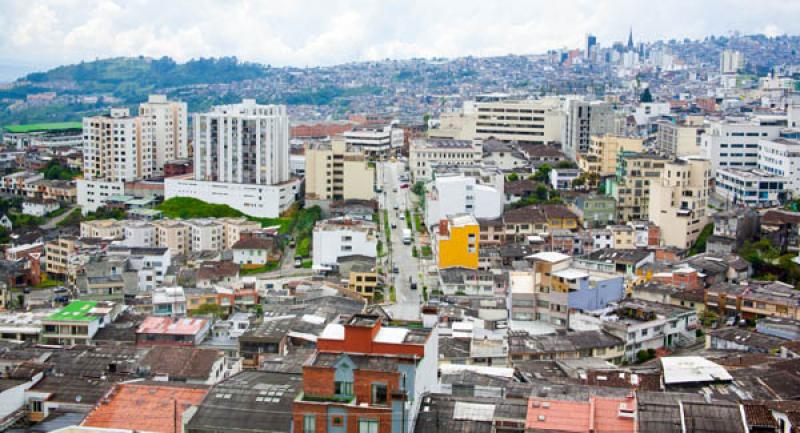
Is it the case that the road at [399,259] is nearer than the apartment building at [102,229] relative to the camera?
Yes

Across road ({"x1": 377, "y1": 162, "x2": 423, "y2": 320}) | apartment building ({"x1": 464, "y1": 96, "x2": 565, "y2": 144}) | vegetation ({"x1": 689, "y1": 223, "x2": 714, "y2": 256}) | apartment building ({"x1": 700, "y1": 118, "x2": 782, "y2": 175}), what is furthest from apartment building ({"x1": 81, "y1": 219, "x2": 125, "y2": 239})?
apartment building ({"x1": 700, "y1": 118, "x2": 782, "y2": 175})

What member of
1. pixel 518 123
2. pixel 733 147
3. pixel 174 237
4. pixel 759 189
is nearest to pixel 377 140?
pixel 518 123

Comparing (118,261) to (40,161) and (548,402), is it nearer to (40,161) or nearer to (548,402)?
(548,402)

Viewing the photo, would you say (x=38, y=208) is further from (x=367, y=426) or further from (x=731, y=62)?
(x=731, y=62)

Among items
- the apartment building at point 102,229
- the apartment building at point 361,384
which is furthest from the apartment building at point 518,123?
the apartment building at point 361,384

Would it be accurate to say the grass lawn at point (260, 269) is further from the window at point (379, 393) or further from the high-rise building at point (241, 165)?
the window at point (379, 393)

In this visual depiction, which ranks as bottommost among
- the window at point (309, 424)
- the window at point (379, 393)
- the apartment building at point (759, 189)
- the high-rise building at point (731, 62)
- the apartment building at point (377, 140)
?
the window at point (309, 424)

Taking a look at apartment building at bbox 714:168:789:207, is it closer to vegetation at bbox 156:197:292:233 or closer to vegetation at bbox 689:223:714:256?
vegetation at bbox 689:223:714:256

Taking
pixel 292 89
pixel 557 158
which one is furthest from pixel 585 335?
pixel 292 89
